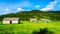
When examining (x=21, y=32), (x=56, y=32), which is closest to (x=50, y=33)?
(x=56, y=32)

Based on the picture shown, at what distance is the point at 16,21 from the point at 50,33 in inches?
231

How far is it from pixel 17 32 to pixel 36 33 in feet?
3.84

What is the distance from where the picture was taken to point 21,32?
9234 millimetres

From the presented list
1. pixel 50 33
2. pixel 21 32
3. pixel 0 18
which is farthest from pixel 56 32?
pixel 0 18

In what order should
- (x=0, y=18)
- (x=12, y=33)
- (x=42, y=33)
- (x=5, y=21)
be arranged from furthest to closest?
(x=0, y=18), (x=5, y=21), (x=12, y=33), (x=42, y=33)

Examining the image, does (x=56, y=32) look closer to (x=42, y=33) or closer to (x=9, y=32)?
(x=42, y=33)

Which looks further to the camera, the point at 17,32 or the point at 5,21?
the point at 5,21

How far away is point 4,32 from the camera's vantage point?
29.8ft

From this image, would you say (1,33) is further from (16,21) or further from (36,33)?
(16,21)

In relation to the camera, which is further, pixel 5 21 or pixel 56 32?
pixel 5 21

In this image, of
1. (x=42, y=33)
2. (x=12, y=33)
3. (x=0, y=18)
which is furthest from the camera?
(x=0, y=18)

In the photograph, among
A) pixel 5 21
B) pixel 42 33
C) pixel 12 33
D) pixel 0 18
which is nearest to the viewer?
pixel 42 33

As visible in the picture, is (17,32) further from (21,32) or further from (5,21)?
(5,21)

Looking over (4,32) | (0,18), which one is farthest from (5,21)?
(4,32)
